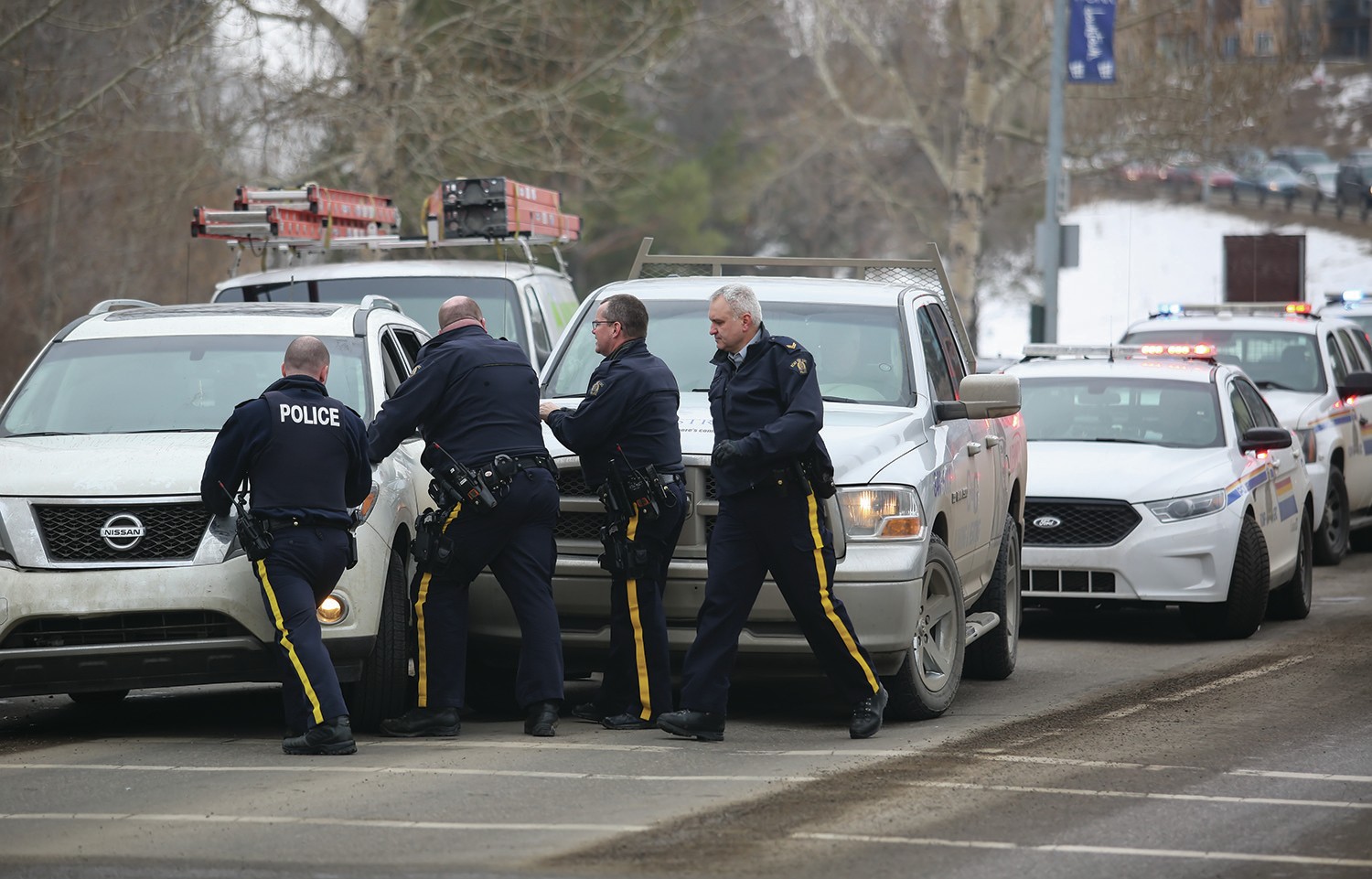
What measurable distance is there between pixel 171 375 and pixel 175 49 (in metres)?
10.2

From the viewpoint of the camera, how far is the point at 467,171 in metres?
27.1

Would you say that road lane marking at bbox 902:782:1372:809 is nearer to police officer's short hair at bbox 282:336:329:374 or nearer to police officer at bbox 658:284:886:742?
police officer at bbox 658:284:886:742

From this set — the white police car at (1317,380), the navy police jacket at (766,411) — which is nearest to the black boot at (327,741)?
the navy police jacket at (766,411)

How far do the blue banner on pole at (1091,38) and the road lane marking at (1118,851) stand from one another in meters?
20.8

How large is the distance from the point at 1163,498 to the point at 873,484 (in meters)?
3.95

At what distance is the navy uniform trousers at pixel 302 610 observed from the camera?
7.82 m

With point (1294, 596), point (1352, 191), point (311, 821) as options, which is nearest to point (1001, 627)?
point (1294, 596)

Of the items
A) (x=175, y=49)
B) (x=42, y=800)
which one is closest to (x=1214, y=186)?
(x=175, y=49)

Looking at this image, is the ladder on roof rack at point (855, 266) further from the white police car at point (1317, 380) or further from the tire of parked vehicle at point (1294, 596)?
the white police car at point (1317, 380)

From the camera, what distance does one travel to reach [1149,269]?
201 ft

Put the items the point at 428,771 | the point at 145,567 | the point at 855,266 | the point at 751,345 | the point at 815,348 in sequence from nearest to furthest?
1. the point at 428,771
2. the point at 145,567
3. the point at 751,345
4. the point at 815,348
5. the point at 855,266

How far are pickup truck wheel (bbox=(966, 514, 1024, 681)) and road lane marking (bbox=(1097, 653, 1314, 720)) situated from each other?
100 cm

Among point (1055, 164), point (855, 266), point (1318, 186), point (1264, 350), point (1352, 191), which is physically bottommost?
point (1264, 350)

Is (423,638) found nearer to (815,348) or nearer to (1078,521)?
(815,348)
